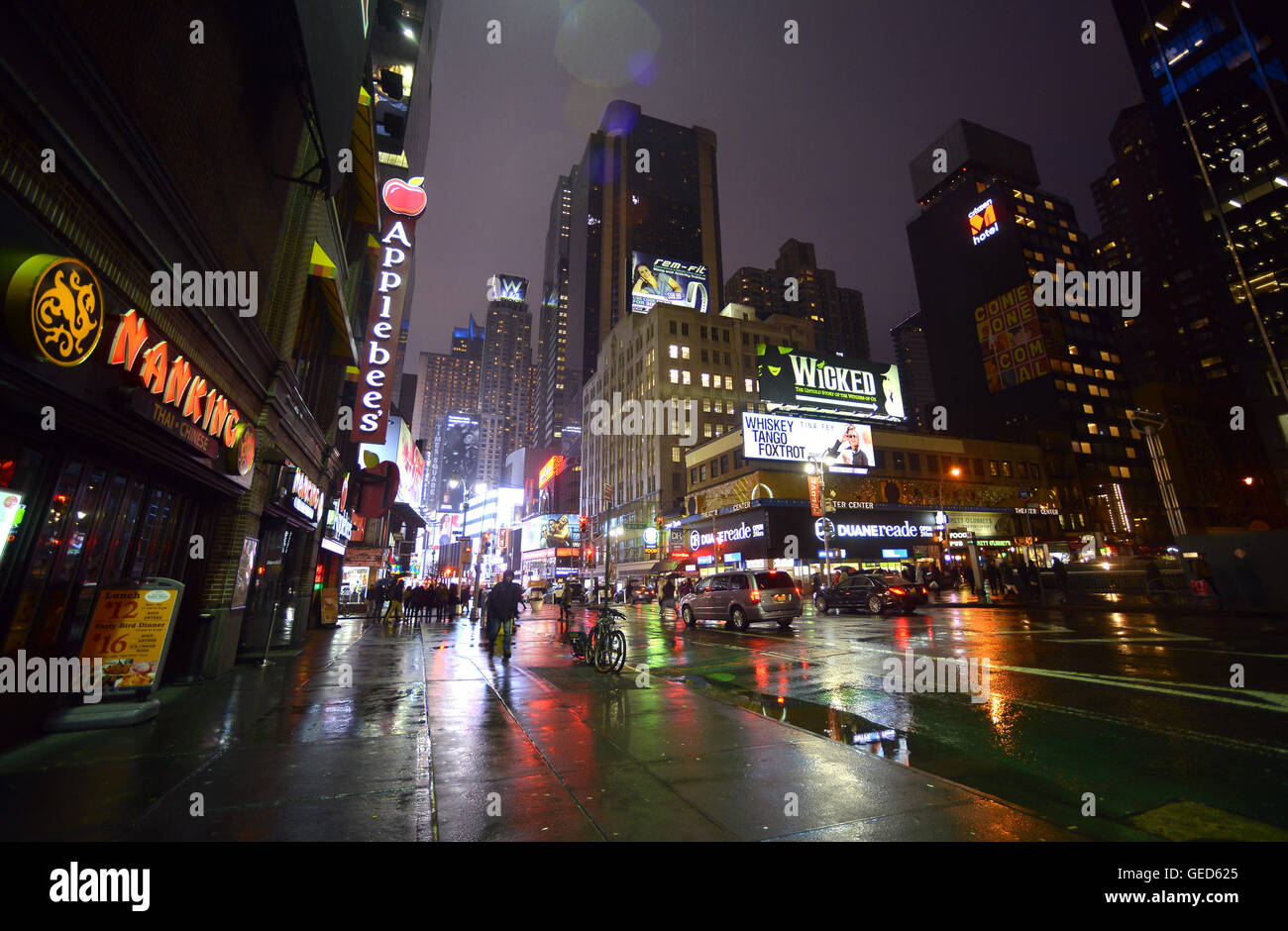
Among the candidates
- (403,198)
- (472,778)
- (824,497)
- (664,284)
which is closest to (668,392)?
(664,284)

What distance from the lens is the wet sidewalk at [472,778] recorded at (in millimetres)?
3250

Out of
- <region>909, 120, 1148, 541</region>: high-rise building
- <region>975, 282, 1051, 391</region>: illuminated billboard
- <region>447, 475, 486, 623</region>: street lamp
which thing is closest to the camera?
<region>447, 475, 486, 623</region>: street lamp

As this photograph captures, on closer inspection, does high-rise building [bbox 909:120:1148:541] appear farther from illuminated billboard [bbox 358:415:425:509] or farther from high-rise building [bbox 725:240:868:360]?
high-rise building [bbox 725:240:868:360]

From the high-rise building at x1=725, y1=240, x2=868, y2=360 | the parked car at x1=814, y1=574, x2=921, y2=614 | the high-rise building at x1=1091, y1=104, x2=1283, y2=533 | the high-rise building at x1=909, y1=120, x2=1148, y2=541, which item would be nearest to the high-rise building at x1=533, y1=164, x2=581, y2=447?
the high-rise building at x1=725, y1=240, x2=868, y2=360

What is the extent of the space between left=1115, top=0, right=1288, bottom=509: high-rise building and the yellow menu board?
68.0 meters

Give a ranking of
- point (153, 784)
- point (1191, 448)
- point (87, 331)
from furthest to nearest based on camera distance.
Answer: point (1191, 448) → point (87, 331) → point (153, 784)

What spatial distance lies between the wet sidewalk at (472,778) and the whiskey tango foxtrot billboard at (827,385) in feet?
134

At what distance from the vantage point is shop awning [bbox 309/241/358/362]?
12727mm

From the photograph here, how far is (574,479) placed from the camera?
354 ft

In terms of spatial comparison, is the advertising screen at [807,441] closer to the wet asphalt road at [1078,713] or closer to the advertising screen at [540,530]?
the wet asphalt road at [1078,713]

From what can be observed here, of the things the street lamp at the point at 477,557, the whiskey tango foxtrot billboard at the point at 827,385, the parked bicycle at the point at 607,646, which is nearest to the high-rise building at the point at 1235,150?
the whiskey tango foxtrot billboard at the point at 827,385
